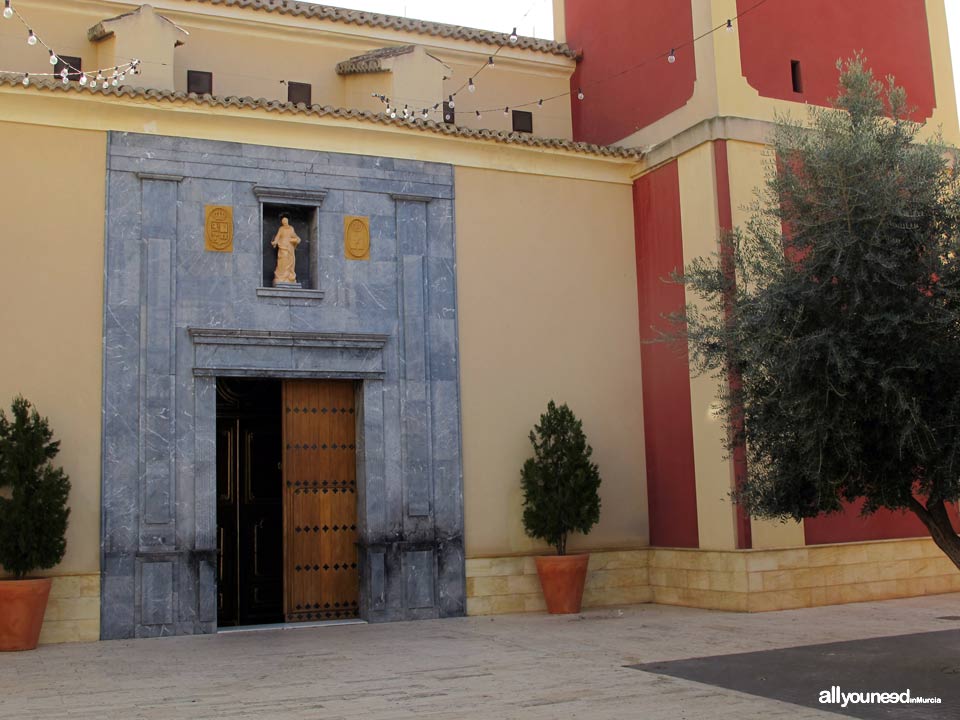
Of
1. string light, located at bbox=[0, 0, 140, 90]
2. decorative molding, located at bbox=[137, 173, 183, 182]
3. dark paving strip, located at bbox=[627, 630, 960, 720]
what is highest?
string light, located at bbox=[0, 0, 140, 90]

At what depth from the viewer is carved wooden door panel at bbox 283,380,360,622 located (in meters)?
12.9

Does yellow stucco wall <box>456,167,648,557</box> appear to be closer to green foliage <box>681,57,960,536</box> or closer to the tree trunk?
green foliage <box>681,57,960,536</box>

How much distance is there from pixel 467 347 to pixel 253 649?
4619 millimetres

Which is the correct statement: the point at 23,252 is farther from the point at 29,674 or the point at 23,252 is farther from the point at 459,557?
the point at 459,557

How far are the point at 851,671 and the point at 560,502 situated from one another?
15.9 feet

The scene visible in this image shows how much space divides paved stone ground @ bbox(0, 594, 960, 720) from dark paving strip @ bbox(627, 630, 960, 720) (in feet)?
0.77

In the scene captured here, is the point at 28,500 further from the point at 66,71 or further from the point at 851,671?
the point at 851,671

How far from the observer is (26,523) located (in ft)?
35.7

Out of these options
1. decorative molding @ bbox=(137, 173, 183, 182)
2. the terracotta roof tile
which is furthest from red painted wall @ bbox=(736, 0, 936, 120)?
decorative molding @ bbox=(137, 173, 183, 182)

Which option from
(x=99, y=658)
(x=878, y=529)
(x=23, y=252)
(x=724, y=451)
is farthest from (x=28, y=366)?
(x=878, y=529)

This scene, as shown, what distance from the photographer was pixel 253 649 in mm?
10875

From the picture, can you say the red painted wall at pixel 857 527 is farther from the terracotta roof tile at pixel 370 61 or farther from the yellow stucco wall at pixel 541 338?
the terracotta roof tile at pixel 370 61

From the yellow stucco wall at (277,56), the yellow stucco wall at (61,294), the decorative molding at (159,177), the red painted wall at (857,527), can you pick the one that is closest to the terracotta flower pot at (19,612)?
the yellow stucco wall at (61,294)

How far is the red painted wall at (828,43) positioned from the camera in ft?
46.4
